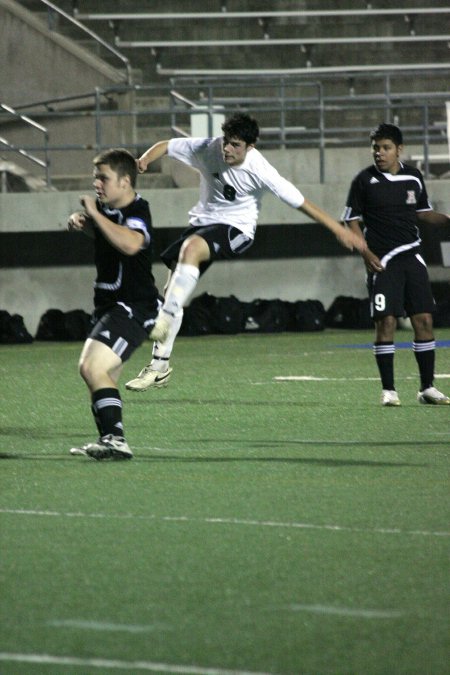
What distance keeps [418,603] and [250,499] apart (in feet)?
6.60

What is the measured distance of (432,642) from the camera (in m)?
4.00

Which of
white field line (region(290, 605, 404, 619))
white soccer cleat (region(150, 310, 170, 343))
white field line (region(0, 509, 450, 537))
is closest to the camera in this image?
white field line (region(290, 605, 404, 619))

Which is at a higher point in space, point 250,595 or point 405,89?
point 405,89

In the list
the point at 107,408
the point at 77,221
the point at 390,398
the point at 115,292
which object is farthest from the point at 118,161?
the point at 390,398

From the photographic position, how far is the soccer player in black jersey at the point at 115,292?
731cm

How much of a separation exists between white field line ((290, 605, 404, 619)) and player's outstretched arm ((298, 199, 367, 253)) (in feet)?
13.3

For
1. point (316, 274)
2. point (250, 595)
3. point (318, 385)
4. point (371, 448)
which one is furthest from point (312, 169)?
point (250, 595)

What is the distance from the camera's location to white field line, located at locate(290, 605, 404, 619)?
14.0 feet

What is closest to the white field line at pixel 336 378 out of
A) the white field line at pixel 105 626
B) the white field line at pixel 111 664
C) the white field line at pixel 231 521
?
the white field line at pixel 231 521

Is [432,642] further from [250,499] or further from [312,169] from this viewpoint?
[312,169]

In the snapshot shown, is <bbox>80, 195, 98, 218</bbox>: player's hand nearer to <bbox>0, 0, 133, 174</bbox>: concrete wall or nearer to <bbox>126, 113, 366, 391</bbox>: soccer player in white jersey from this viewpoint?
<bbox>126, 113, 366, 391</bbox>: soccer player in white jersey

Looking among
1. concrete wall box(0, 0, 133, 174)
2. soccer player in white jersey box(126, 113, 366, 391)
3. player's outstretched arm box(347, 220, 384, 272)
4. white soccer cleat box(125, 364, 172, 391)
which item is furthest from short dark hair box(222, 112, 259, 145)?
concrete wall box(0, 0, 133, 174)

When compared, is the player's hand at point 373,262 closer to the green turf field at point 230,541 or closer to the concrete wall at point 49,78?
the green turf field at point 230,541

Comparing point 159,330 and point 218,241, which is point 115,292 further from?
point 218,241
